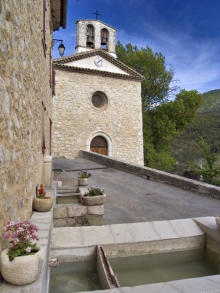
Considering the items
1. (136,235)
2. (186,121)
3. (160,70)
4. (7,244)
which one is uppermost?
(160,70)

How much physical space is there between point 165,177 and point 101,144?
10.4 metres

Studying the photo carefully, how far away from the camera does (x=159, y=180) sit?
30.5ft

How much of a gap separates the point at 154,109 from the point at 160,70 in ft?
14.5

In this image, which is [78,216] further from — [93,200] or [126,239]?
[126,239]

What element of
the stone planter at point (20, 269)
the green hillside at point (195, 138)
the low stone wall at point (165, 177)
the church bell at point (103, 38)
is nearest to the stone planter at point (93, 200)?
the stone planter at point (20, 269)

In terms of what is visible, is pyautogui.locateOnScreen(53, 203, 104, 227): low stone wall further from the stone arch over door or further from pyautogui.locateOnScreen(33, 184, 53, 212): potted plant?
the stone arch over door

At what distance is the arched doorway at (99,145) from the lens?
18797 mm

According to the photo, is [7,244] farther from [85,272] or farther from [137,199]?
[137,199]

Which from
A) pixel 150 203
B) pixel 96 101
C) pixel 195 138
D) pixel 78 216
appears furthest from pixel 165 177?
pixel 195 138

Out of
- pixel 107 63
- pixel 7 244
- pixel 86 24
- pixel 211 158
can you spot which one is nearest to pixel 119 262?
pixel 7 244

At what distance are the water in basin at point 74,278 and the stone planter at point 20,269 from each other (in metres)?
1.28

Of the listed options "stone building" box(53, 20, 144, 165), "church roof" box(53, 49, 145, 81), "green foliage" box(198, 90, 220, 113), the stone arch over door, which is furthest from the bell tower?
"green foliage" box(198, 90, 220, 113)

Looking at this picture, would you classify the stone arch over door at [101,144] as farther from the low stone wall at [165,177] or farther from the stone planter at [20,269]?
the stone planter at [20,269]

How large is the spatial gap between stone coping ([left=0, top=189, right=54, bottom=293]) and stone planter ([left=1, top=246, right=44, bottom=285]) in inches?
1.7
